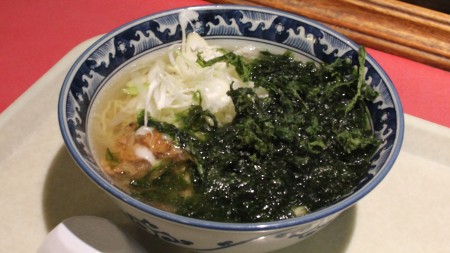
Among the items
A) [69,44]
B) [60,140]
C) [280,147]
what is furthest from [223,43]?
[69,44]

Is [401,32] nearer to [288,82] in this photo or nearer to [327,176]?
[288,82]

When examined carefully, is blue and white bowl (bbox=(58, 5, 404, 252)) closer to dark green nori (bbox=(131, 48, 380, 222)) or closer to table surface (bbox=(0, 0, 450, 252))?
dark green nori (bbox=(131, 48, 380, 222))

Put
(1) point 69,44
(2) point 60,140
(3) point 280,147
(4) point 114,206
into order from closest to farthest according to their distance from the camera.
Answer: (3) point 280,147 → (4) point 114,206 → (2) point 60,140 → (1) point 69,44

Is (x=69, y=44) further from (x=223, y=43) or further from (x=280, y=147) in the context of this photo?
(x=280, y=147)

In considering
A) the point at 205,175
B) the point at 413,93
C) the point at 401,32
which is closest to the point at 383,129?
the point at 205,175

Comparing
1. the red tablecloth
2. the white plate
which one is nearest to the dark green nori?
the white plate

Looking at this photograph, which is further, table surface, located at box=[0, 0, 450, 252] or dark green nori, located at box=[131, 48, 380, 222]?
table surface, located at box=[0, 0, 450, 252]
